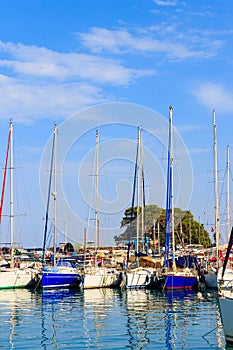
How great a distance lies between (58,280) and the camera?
152 feet

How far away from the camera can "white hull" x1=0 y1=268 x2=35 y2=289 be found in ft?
157

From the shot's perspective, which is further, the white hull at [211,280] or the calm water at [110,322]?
the white hull at [211,280]

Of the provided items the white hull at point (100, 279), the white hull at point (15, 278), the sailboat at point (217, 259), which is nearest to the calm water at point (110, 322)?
the sailboat at point (217, 259)

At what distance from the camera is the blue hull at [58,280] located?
150ft

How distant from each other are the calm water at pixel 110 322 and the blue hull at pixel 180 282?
2.77 meters

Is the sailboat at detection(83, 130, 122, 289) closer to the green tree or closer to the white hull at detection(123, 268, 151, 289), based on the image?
the white hull at detection(123, 268, 151, 289)

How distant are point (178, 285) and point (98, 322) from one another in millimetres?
18051

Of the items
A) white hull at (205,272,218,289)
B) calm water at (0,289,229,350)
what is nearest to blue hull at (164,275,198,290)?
white hull at (205,272,218,289)

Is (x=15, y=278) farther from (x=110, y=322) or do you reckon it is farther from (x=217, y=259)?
(x=110, y=322)

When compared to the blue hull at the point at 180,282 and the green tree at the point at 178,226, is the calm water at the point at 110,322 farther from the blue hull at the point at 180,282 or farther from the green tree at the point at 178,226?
the green tree at the point at 178,226

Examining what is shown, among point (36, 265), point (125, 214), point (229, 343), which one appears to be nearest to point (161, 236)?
point (125, 214)

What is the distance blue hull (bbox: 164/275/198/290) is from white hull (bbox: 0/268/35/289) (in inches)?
479

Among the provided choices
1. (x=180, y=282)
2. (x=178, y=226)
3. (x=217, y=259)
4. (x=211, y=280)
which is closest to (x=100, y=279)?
(x=180, y=282)

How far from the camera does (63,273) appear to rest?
154 ft
